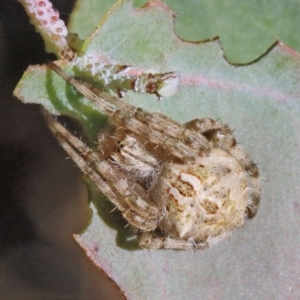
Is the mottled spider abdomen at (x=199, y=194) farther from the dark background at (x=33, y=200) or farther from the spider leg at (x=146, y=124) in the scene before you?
the dark background at (x=33, y=200)

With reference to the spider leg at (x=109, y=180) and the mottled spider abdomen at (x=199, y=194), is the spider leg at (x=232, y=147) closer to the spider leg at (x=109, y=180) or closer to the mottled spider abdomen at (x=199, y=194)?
the mottled spider abdomen at (x=199, y=194)

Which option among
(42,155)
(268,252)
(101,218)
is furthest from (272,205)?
(42,155)

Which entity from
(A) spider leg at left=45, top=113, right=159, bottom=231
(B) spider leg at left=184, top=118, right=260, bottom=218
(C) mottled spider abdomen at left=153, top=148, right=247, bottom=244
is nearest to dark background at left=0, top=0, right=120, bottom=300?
(A) spider leg at left=45, top=113, right=159, bottom=231

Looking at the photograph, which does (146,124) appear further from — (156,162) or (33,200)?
(33,200)

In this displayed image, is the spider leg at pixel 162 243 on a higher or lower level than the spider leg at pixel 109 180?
lower

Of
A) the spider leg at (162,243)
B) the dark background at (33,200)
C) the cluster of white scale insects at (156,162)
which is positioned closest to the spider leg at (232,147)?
the cluster of white scale insects at (156,162)

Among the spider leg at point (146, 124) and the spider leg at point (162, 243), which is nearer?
the spider leg at point (146, 124)

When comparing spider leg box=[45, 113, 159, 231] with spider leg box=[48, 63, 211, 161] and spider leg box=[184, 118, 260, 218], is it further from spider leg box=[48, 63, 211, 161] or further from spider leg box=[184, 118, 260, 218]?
spider leg box=[184, 118, 260, 218]

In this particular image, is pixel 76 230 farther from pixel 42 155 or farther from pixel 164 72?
pixel 164 72
